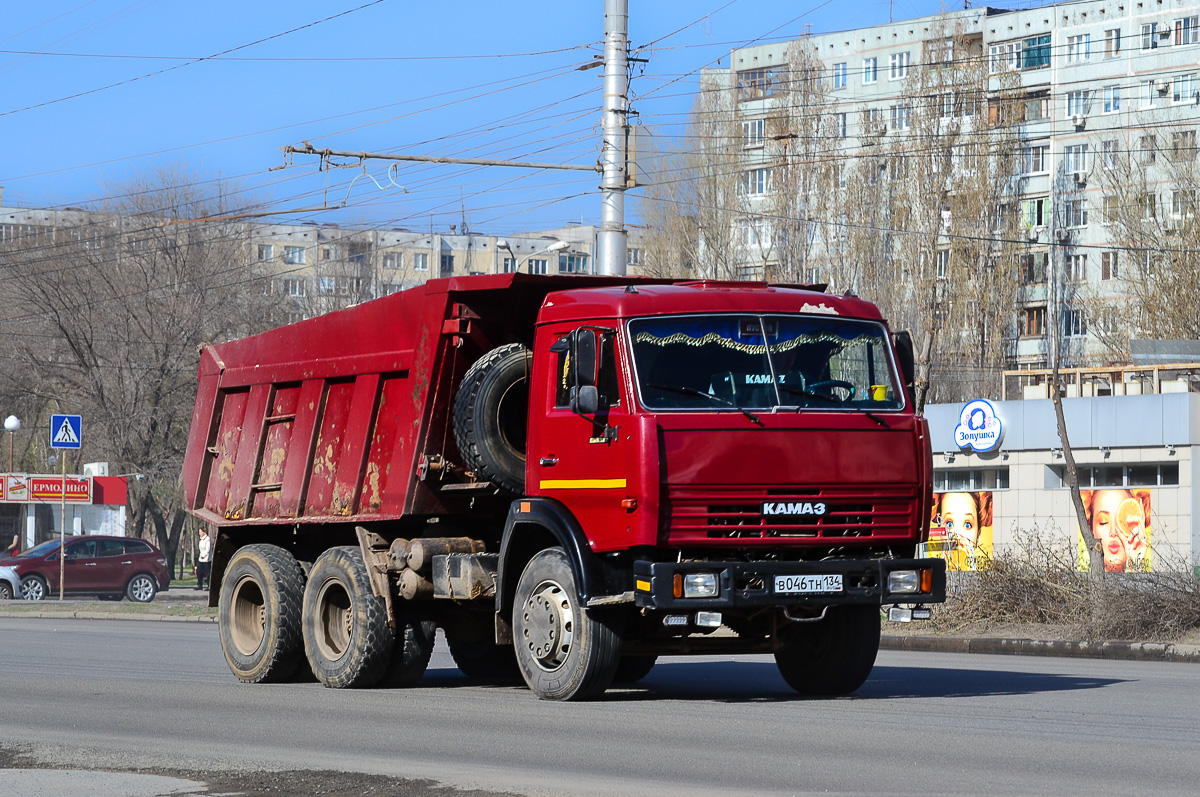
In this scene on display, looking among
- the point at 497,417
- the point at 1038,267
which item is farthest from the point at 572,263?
the point at 497,417

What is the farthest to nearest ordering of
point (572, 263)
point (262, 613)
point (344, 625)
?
point (572, 263) → point (262, 613) → point (344, 625)

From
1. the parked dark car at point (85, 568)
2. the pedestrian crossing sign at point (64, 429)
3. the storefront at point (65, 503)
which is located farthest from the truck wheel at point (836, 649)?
the storefront at point (65, 503)

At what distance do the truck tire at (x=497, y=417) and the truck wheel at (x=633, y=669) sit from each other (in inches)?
78.7

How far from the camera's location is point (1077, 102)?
7525 cm

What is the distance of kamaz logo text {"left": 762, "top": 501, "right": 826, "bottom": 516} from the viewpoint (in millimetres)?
10789

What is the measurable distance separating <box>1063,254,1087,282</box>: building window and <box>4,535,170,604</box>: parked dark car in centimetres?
4561

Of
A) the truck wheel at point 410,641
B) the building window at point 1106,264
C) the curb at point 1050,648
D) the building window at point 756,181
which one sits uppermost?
the building window at point 756,181

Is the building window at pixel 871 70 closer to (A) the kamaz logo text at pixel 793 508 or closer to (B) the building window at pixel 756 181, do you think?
(B) the building window at pixel 756 181

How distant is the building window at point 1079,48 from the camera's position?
246ft

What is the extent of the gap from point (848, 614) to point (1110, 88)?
67.3 metres

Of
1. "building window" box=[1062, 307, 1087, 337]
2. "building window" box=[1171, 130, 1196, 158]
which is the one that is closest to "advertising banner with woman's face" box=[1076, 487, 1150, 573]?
"building window" box=[1171, 130, 1196, 158]

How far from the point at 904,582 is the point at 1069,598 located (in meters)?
8.89

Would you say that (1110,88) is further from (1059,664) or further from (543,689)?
(543,689)

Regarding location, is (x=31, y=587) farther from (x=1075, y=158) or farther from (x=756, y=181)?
(x=1075, y=158)
